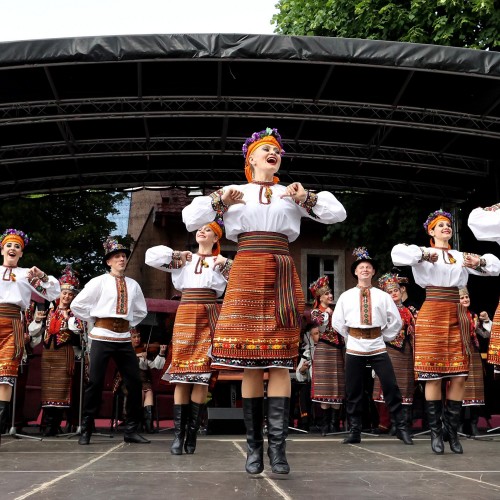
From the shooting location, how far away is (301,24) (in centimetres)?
1741

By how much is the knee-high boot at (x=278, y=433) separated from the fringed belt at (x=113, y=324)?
2.93 m

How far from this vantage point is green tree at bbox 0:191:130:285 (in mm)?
19688

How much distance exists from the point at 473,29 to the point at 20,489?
44.7 feet

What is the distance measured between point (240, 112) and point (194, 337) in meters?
4.63

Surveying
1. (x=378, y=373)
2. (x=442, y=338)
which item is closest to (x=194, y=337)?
(x=442, y=338)

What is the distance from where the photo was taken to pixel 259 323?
425 centimetres

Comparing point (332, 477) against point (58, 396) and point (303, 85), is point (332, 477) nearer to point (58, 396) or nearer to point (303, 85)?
point (58, 396)

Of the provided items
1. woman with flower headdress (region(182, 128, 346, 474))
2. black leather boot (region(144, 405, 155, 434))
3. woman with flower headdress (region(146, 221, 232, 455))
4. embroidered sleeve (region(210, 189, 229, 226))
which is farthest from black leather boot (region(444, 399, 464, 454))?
black leather boot (region(144, 405, 155, 434))

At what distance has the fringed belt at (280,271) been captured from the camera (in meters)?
4.28

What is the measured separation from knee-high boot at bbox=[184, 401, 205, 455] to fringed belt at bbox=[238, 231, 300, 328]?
5.90 ft

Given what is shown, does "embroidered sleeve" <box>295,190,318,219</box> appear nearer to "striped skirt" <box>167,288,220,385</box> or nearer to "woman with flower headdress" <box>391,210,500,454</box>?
"woman with flower headdress" <box>391,210,500,454</box>

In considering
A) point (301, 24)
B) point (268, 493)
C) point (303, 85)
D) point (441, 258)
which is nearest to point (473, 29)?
point (301, 24)

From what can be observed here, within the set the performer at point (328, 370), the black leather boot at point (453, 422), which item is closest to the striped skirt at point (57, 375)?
the performer at point (328, 370)

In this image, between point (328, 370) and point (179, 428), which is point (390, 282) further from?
point (179, 428)
